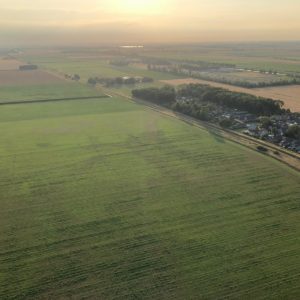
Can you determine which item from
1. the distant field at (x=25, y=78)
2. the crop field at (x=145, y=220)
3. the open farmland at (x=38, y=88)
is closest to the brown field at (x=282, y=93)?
the open farmland at (x=38, y=88)

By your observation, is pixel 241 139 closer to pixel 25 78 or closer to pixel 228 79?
pixel 228 79

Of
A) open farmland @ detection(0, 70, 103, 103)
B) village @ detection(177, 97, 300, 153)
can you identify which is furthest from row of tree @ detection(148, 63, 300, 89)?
open farmland @ detection(0, 70, 103, 103)

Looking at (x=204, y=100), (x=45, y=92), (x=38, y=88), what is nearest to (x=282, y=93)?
(x=204, y=100)

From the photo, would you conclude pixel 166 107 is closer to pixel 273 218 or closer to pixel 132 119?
pixel 132 119

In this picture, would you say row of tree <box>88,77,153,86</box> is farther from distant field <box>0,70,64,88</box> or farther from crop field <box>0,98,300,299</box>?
crop field <box>0,98,300,299</box>

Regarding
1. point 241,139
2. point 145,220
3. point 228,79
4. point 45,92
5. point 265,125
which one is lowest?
point 145,220

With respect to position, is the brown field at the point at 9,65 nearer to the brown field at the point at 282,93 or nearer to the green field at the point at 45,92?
the green field at the point at 45,92
